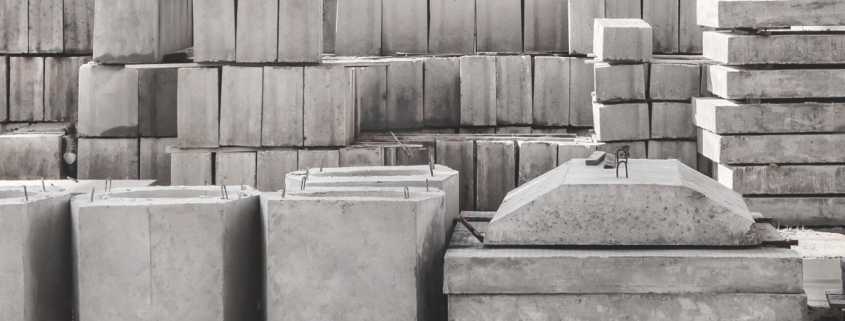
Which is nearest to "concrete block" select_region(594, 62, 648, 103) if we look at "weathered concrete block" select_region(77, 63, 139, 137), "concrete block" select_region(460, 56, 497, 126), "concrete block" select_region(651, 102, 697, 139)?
"concrete block" select_region(651, 102, 697, 139)

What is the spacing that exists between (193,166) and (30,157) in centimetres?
157

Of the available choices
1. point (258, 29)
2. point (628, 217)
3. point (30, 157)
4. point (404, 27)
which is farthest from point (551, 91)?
point (628, 217)

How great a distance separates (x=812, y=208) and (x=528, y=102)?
8.79ft

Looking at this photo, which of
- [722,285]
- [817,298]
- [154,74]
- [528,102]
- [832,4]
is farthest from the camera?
[528,102]

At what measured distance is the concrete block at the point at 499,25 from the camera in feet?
40.9

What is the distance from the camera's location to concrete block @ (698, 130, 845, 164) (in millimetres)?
10062

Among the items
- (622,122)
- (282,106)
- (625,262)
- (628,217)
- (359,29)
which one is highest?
(359,29)

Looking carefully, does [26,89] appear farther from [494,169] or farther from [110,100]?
[494,169]

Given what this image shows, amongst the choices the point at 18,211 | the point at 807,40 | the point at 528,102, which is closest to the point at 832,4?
the point at 807,40

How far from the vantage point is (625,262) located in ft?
19.6

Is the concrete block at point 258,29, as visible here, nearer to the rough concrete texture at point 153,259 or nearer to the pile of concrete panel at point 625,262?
the rough concrete texture at point 153,259

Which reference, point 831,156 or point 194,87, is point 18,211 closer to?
point 194,87

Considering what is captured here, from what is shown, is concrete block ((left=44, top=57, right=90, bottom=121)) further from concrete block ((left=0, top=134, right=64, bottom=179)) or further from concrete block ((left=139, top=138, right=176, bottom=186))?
concrete block ((left=139, top=138, right=176, bottom=186))

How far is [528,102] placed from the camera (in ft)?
38.5
